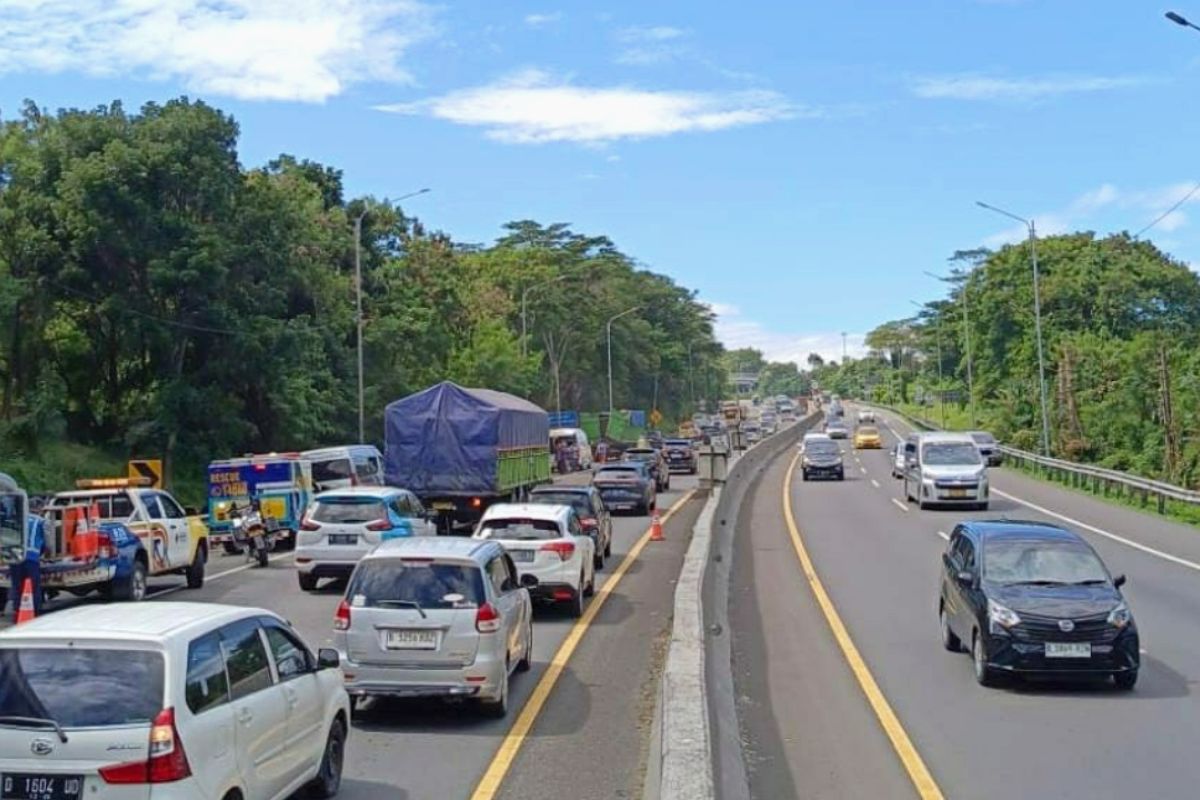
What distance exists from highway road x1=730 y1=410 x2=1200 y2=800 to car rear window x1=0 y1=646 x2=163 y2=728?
4.63 m

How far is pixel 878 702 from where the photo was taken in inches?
514

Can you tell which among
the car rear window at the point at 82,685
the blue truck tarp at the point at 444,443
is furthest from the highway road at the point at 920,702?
the blue truck tarp at the point at 444,443

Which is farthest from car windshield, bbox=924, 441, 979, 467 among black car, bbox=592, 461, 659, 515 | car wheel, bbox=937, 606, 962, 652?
car wheel, bbox=937, 606, 962, 652

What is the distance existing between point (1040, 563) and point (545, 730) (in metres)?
6.04

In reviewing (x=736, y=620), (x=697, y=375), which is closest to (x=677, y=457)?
(x=736, y=620)

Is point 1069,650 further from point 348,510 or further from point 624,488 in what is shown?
point 624,488

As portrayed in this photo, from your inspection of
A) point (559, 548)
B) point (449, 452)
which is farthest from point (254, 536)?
point (559, 548)

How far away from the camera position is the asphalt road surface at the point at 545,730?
986 cm

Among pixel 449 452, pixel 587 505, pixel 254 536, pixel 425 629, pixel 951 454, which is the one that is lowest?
pixel 254 536

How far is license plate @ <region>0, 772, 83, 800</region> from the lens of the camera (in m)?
6.75

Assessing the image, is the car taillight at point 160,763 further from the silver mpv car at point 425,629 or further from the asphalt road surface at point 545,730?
the silver mpv car at point 425,629

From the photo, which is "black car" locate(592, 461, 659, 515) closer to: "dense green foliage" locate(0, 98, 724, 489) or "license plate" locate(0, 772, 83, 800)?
"dense green foliage" locate(0, 98, 724, 489)

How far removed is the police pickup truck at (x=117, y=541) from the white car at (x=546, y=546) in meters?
5.56

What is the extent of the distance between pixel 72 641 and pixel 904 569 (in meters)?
19.0
